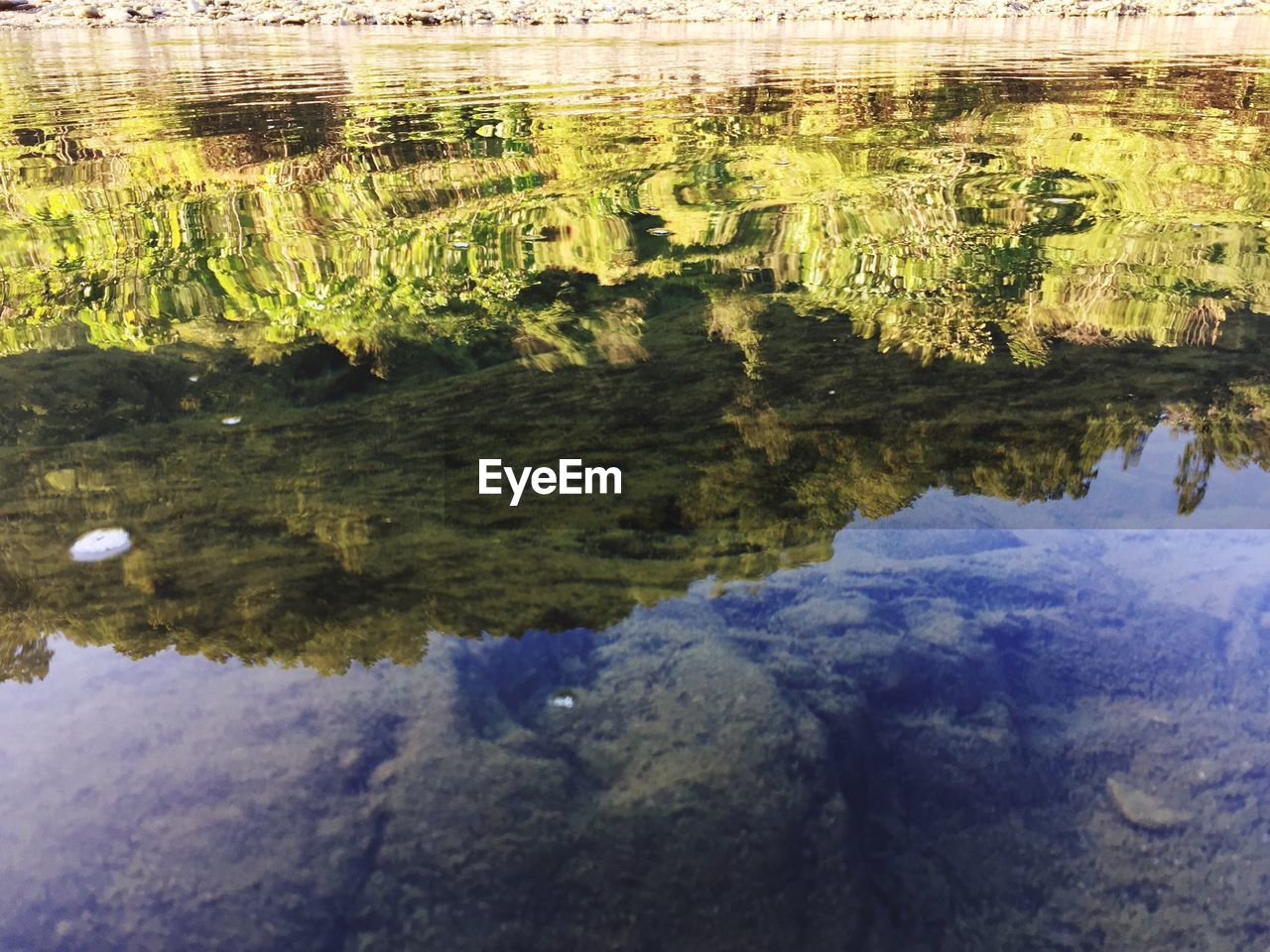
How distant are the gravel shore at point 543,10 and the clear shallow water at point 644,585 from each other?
2415cm

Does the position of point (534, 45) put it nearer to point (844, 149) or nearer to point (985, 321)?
point (844, 149)

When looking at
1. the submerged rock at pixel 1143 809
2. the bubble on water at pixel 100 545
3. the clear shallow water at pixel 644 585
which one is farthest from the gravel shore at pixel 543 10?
the submerged rock at pixel 1143 809

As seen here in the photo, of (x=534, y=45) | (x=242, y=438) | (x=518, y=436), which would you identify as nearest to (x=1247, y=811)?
(x=518, y=436)

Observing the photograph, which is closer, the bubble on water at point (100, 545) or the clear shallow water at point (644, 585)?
the clear shallow water at point (644, 585)

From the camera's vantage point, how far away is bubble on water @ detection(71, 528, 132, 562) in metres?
1.78

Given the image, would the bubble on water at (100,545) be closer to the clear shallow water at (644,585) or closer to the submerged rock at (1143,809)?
the clear shallow water at (644,585)

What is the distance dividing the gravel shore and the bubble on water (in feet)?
85.8

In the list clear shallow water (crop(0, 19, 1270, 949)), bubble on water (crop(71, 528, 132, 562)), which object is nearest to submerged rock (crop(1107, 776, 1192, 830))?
clear shallow water (crop(0, 19, 1270, 949))

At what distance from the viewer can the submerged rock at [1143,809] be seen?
3.78 feet

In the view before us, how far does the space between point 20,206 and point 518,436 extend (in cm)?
408

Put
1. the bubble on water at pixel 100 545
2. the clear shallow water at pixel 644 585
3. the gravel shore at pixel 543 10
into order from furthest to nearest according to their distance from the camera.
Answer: the gravel shore at pixel 543 10, the bubble on water at pixel 100 545, the clear shallow water at pixel 644 585

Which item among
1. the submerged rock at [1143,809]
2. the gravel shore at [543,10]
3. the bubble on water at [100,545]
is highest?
the gravel shore at [543,10]

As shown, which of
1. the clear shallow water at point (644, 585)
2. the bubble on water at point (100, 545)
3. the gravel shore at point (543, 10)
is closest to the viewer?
the clear shallow water at point (644, 585)

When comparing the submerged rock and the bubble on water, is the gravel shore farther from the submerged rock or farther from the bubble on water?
the submerged rock
